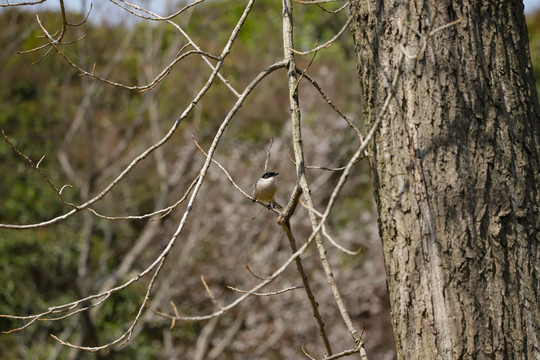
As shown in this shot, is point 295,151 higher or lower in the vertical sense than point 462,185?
higher

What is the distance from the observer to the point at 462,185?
146 cm

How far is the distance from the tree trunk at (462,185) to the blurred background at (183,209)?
4.79 meters

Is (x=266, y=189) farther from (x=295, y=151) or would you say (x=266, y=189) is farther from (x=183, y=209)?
(x=183, y=209)

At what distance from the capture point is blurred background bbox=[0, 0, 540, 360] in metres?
6.70

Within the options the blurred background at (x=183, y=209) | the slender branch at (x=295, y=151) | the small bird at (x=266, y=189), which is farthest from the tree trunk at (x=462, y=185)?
the blurred background at (x=183, y=209)

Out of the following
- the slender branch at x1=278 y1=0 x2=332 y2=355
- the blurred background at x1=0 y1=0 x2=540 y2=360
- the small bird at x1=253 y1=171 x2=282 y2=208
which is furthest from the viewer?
the blurred background at x1=0 y1=0 x2=540 y2=360

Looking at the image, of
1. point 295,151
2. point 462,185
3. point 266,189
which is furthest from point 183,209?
point 462,185

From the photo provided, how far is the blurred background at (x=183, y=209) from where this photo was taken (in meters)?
6.70

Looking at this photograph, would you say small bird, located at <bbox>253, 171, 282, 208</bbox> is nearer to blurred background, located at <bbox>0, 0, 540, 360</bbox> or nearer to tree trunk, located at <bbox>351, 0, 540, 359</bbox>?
tree trunk, located at <bbox>351, 0, 540, 359</bbox>

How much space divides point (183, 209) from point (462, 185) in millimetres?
6711

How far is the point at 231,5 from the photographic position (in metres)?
8.75

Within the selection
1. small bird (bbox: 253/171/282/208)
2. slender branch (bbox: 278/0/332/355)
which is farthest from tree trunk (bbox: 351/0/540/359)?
small bird (bbox: 253/171/282/208)

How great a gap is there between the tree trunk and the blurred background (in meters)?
4.79

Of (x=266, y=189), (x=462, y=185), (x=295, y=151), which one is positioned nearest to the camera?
(x=462, y=185)
